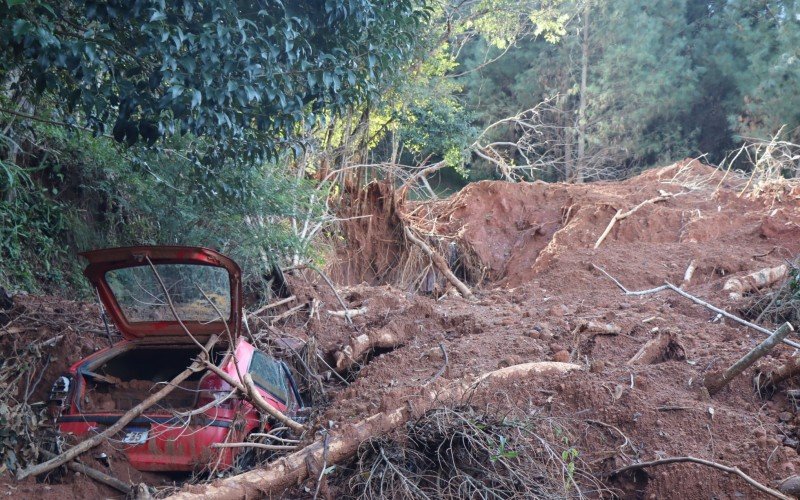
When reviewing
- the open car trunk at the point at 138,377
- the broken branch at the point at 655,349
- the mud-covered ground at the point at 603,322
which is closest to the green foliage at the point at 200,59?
the open car trunk at the point at 138,377

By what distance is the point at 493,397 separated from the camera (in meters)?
4.91

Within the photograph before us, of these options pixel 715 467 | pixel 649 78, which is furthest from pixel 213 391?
pixel 649 78

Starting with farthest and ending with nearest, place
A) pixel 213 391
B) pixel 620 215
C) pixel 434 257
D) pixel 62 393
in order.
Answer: pixel 434 257 < pixel 620 215 < pixel 62 393 < pixel 213 391

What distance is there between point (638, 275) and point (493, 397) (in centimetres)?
716

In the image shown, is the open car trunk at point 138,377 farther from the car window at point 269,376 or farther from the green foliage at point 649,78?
the green foliage at point 649,78

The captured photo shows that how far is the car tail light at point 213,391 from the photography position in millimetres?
4762

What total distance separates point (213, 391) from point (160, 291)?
4.48 ft

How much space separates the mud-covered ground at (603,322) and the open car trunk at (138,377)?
63cm

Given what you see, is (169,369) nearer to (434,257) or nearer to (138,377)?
(138,377)

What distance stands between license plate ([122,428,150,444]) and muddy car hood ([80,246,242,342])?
0.96m

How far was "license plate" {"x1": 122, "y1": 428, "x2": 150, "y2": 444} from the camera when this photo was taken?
4.63 metres

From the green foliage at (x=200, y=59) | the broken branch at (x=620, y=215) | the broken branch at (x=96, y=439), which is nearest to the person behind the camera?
the broken branch at (x=96, y=439)

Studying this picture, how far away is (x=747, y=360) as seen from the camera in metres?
4.86

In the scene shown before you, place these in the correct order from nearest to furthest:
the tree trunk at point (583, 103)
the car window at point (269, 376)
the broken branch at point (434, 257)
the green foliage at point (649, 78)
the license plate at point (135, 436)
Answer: the license plate at point (135, 436) < the car window at point (269, 376) < the broken branch at point (434, 257) < the green foliage at point (649, 78) < the tree trunk at point (583, 103)
